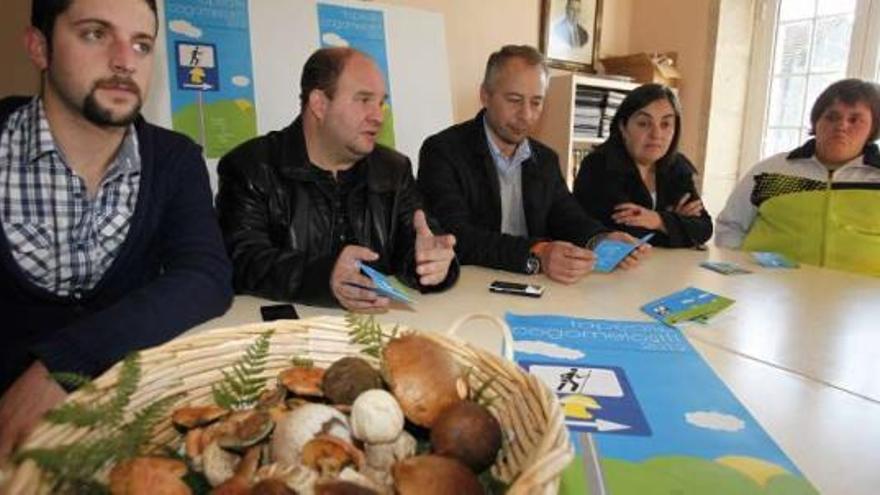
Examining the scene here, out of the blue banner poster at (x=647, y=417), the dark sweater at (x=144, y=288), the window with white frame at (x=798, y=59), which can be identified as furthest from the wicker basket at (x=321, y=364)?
the window with white frame at (x=798, y=59)

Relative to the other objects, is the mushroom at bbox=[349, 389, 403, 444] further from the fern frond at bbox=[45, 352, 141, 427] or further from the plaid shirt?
the plaid shirt

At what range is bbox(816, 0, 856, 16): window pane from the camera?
120 inches

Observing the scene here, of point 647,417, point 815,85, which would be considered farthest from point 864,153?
point 647,417

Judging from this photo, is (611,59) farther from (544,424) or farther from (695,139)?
(544,424)

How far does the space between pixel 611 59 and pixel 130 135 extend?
3.19 meters

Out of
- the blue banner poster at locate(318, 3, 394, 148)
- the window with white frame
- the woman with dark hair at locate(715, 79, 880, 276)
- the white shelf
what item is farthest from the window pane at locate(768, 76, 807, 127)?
the blue banner poster at locate(318, 3, 394, 148)

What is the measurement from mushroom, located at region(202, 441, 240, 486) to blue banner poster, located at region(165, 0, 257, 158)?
7.26 ft

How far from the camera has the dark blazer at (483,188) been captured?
6.54 feet

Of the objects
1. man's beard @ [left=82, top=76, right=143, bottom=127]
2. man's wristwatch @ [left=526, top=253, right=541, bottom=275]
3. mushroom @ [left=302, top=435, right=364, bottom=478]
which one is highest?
man's beard @ [left=82, top=76, right=143, bottom=127]

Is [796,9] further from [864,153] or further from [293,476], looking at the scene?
[293,476]

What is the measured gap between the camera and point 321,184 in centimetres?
161

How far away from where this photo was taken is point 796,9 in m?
3.32

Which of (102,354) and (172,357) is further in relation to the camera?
(102,354)

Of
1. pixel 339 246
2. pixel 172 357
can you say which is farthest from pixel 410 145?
pixel 172 357
